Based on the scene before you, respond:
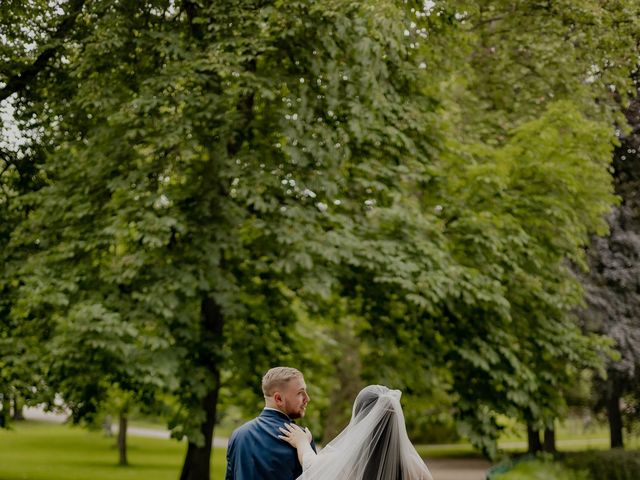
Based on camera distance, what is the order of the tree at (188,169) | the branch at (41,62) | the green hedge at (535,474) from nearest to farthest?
the green hedge at (535,474) → the tree at (188,169) → the branch at (41,62)

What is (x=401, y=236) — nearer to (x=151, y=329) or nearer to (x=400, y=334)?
(x=400, y=334)

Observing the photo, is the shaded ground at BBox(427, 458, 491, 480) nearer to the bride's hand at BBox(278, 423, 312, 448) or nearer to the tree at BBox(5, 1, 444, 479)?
the tree at BBox(5, 1, 444, 479)

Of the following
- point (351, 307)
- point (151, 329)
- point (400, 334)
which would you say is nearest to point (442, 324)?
point (400, 334)

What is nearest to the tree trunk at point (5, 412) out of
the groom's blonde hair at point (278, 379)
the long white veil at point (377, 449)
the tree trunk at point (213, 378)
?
the tree trunk at point (213, 378)

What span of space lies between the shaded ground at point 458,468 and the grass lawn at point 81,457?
7.21 metres

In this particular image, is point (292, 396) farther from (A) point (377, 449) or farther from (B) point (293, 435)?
(A) point (377, 449)

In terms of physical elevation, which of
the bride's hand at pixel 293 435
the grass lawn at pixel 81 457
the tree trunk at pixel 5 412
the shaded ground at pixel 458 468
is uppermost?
the bride's hand at pixel 293 435

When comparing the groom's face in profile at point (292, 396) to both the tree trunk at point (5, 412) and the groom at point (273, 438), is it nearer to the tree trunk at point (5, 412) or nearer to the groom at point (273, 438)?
the groom at point (273, 438)

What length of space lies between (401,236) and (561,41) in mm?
7913

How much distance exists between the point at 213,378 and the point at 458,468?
1772 cm

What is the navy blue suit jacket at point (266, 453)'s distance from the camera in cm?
469

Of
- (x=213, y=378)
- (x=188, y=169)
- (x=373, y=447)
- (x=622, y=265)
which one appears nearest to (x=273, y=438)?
(x=373, y=447)

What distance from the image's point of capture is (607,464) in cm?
1351

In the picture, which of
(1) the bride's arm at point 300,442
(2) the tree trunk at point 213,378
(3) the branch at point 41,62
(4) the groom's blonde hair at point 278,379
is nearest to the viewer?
(1) the bride's arm at point 300,442
